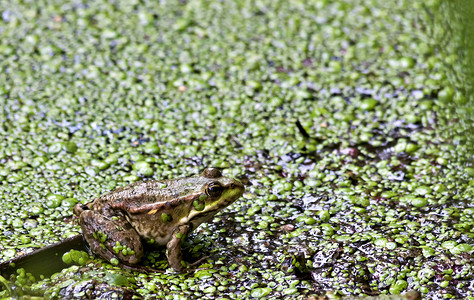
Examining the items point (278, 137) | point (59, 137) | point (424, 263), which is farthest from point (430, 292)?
point (59, 137)

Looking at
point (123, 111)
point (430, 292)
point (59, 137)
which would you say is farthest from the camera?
point (123, 111)

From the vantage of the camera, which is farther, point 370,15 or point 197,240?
point 370,15

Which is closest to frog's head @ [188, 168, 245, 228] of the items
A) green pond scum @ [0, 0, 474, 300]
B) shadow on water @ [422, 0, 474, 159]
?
green pond scum @ [0, 0, 474, 300]

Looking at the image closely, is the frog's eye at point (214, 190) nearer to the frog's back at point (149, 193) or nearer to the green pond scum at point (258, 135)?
the frog's back at point (149, 193)

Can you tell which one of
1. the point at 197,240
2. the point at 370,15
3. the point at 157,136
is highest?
the point at 370,15

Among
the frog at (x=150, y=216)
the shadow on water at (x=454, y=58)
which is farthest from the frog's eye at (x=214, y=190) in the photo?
the shadow on water at (x=454, y=58)

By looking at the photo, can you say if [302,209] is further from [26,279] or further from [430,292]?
[26,279]

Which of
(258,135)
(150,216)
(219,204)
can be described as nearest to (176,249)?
(150,216)
